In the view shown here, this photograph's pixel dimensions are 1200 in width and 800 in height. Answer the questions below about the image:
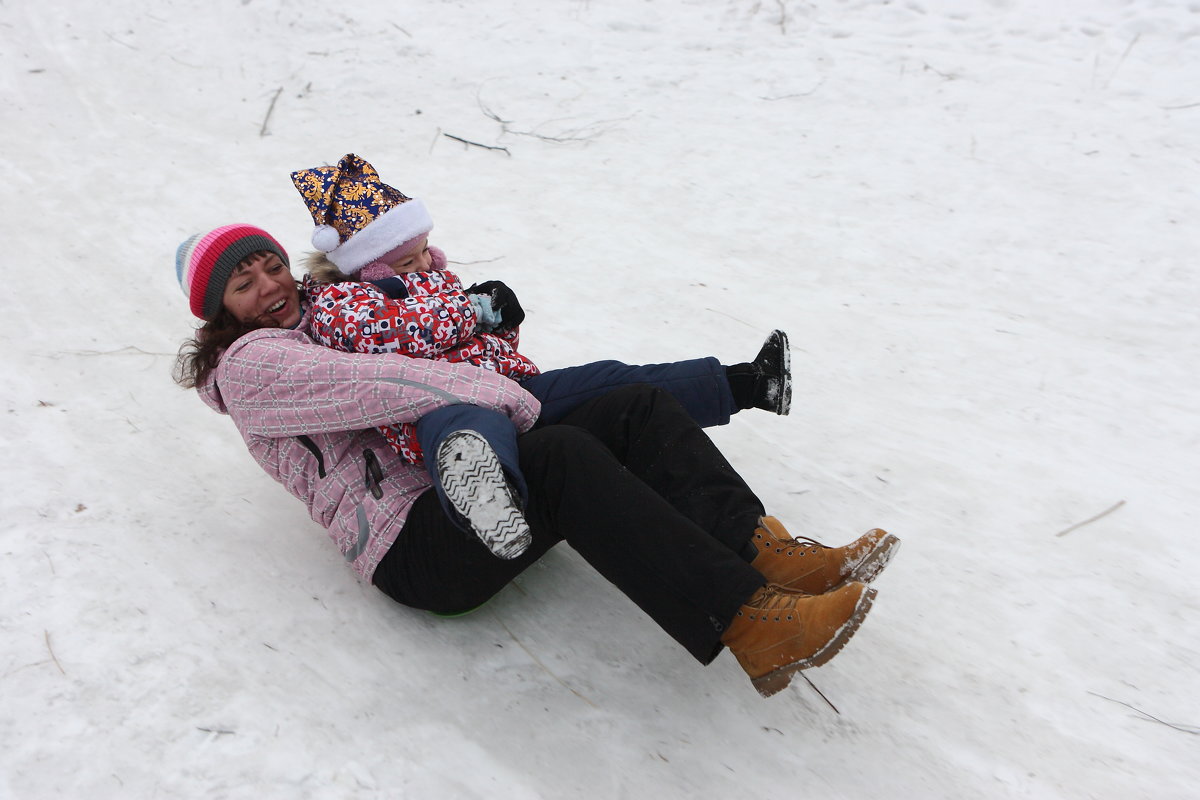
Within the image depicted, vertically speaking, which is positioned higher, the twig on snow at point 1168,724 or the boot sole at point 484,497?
the boot sole at point 484,497

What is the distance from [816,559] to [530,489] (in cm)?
57

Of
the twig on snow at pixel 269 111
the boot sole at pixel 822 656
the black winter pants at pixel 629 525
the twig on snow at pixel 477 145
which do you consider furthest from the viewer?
the twig on snow at pixel 269 111

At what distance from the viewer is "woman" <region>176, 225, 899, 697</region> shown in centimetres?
163

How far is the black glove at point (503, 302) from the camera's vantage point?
88.8 inches

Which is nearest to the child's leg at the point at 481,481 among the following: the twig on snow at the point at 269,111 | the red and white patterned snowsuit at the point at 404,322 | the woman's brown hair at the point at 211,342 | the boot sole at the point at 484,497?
the boot sole at the point at 484,497

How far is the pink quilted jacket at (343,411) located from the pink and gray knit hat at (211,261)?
163 millimetres

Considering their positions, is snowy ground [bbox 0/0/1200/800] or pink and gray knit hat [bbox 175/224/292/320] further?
pink and gray knit hat [bbox 175/224/292/320]

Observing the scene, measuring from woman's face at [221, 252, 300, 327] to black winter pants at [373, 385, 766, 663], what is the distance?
0.59 m

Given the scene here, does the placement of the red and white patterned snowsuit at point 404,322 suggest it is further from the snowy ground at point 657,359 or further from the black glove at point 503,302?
the snowy ground at point 657,359

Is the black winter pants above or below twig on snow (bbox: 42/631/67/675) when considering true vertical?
above

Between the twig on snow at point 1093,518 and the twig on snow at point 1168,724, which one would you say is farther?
the twig on snow at point 1093,518

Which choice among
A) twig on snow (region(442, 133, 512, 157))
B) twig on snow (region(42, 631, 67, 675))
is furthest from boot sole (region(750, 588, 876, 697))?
twig on snow (region(442, 133, 512, 157))

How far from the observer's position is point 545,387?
2266 mm

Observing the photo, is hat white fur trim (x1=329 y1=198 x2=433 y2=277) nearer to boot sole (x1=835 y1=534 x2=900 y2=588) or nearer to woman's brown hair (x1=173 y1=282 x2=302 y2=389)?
woman's brown hair (x1=173 y1=282 x2=302 y2=389)
